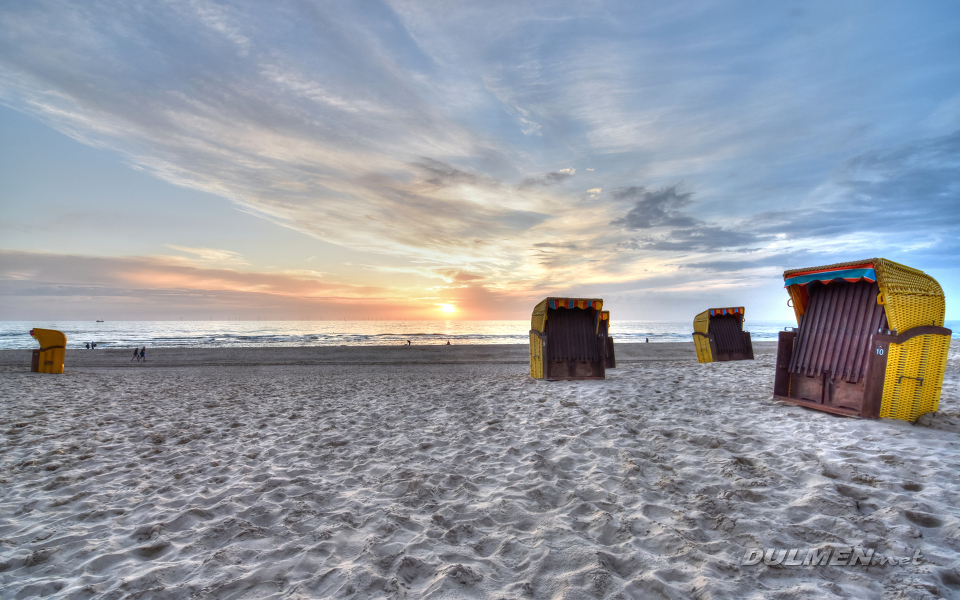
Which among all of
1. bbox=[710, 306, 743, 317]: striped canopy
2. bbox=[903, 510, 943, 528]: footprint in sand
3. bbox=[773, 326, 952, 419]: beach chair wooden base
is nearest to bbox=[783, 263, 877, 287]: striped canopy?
bbox=[773, 326, 952, 419]: beach chair wooden base

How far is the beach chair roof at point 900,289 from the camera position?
5641 mm

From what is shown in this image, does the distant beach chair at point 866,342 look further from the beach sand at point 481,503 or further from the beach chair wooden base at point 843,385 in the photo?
the beach sand at point 481,503

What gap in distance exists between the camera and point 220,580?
8.78 ft

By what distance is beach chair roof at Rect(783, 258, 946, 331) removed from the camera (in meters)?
5.64

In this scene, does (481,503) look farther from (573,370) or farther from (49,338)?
(49,338)

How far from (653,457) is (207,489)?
4.90 m

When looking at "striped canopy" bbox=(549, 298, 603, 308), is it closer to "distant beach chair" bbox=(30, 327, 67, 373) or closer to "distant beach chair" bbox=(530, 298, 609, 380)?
"distant beach chair" bbox=(530, 298, 609, 380)

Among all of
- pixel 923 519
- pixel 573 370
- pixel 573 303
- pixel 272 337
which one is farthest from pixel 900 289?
pixel 272 337

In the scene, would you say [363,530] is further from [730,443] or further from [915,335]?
[915,335]

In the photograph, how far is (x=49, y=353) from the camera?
46.1 ft

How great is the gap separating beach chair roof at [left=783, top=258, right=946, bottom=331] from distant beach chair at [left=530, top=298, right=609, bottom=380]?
5381 mm

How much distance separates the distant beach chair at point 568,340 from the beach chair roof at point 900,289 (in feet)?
17.7

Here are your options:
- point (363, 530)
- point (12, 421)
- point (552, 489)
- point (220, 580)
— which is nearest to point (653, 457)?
point (552, 489)

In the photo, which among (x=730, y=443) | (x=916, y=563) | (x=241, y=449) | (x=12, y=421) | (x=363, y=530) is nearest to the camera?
(x=916, y=563)
